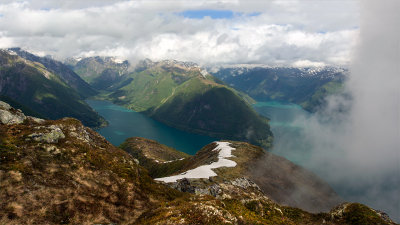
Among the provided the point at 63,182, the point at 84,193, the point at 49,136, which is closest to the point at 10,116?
the point at 49,136

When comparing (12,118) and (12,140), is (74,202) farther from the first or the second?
(12,118)

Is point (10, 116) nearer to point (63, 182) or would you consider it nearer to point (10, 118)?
point (10, 118)

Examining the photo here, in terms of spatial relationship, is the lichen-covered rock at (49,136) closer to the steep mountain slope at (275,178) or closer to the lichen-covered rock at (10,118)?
the lichen-covered rock at (10,118)

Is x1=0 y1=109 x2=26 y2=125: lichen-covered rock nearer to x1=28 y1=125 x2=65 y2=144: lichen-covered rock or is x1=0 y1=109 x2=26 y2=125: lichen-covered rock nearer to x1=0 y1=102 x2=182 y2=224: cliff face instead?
x1=0 y1=102 x2=182 y2=224: cliff face

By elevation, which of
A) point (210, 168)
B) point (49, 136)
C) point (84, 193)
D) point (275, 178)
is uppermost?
point (275, 178)

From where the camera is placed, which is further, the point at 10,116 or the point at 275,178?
the point at 275,178

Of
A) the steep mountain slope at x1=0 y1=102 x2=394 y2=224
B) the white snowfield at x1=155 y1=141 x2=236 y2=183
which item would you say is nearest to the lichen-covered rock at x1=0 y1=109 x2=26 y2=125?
the steep mountain slope at x1=0 y1=102 x2=394 y2=224

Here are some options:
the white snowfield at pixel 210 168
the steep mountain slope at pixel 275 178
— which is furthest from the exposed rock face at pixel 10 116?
the steep mountain slope at pixel 275 178

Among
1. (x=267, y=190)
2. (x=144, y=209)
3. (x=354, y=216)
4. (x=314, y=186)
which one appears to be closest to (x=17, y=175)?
(x=144, y=209)
